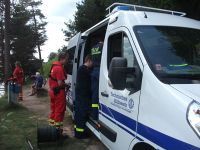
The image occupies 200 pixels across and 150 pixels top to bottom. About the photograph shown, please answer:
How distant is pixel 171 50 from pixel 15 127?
6.62m

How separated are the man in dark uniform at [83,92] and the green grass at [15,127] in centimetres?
127

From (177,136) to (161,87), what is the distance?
2.07ft

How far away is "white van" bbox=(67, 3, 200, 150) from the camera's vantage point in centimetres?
384

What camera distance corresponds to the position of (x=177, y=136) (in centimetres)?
373

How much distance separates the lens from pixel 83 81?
7914 millimetres

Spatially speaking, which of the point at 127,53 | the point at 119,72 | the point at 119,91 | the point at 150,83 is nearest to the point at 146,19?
the point at 127,53

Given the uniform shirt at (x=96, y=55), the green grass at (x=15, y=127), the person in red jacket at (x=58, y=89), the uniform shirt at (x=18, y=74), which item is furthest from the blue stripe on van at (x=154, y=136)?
the uniform shirt at (x=18, y=74)

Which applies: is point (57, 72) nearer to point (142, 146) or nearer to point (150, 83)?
point (142, 146)

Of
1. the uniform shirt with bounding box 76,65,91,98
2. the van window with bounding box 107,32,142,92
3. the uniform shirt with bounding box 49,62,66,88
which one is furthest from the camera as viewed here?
the uniform shirt with bounding box 49,62,66,88

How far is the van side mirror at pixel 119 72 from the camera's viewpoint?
4508mm

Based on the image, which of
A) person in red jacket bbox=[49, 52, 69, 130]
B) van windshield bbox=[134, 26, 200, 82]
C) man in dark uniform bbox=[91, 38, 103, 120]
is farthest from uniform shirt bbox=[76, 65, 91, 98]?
van windshield bbox=[134, 26, 200, 82]

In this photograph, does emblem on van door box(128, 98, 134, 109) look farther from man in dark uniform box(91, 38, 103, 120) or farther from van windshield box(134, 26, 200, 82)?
man in dark uniform box(91, 38, 103, 120)

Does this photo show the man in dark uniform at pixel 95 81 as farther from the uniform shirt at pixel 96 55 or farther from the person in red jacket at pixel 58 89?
the person in red jacket at pixel 58 89

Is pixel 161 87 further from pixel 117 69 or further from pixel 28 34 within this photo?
pixel 28 34
